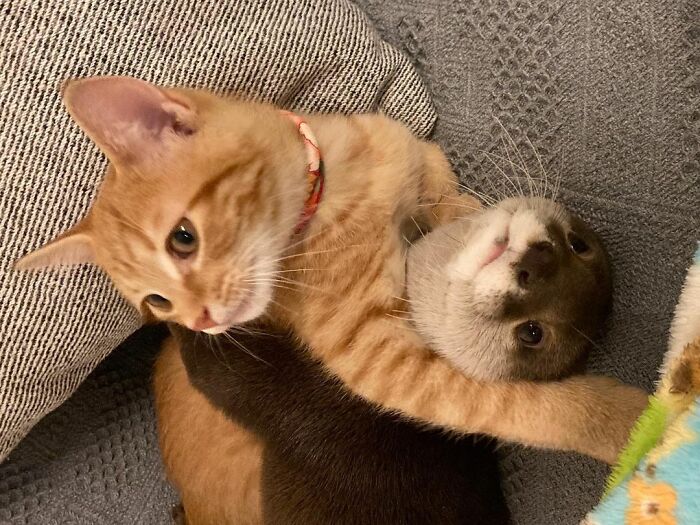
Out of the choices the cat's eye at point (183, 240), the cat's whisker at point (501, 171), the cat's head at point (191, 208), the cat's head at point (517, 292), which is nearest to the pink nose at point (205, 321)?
the cat's head at point (191, 208)

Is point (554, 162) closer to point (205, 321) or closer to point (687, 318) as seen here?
point (687, 318)

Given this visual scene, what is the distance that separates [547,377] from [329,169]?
22.7 inches

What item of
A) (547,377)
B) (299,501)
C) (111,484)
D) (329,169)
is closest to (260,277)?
(329,169)

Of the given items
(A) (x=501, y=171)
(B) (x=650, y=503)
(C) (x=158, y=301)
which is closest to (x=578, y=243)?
(A) (x=501, y=171)

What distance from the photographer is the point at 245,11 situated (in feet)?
3.94

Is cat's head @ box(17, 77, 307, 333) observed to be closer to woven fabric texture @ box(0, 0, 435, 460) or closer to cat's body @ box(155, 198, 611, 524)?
woven fabric texture @ box(0, 0, 435, 460)

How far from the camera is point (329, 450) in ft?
3.88

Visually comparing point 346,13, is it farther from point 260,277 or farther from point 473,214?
point 260,277

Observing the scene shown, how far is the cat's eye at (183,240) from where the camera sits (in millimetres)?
1065

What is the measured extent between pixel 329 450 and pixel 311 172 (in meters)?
0.53

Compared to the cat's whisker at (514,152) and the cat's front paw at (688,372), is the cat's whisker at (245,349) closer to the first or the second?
the cat's whisker at (514,152)

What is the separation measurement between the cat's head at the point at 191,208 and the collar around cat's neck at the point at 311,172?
7 cm

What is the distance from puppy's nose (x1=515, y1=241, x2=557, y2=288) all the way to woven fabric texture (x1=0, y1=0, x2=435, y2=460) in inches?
19.4

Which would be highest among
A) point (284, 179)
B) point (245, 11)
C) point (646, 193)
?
point (646, 193)
